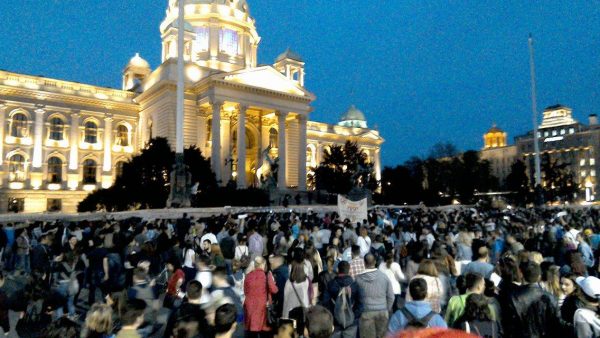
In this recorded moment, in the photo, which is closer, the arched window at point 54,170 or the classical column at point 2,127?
the classical column at point 2,127

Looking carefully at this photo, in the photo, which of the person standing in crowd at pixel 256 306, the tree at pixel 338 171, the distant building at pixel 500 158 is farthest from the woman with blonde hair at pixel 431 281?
the distant building at pixel 500 158

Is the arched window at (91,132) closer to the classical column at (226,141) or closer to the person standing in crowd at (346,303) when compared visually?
the classical column at (226,141)

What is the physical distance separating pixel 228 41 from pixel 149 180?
1123 inches

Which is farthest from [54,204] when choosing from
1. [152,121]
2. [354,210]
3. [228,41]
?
[354,210]

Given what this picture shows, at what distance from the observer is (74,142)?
48406 mm

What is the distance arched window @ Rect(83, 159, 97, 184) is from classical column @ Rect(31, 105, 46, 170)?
4.22m

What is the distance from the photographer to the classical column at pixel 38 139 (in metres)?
46.2

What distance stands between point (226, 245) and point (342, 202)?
5.71 metres

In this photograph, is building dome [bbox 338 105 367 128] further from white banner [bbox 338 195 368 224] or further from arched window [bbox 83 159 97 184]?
white banner [bbox 338 195 368 224]

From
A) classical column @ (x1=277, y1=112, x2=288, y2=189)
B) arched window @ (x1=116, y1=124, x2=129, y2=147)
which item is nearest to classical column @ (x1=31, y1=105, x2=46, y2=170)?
arched window @ (x1=116, y1=124, x2=129, y2=147)

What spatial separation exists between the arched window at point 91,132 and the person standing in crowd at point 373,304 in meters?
49.3

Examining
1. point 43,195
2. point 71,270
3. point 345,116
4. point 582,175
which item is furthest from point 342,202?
point 582,175

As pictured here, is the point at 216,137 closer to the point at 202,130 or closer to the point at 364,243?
the point at 202,130

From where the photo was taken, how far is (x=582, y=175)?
96188 mm
